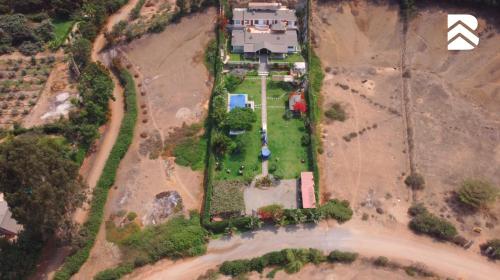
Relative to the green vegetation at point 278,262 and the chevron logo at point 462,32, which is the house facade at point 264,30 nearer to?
the chevron logo at point 462,32

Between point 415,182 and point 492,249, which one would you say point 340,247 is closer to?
point 415,182

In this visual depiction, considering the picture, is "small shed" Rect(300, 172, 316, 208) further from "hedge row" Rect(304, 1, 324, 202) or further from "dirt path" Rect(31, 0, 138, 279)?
"dirt path" Rect(31, 0, 138, 279)

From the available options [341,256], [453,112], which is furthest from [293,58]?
[341,256]

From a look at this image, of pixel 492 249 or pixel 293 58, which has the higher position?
pixel 293 58

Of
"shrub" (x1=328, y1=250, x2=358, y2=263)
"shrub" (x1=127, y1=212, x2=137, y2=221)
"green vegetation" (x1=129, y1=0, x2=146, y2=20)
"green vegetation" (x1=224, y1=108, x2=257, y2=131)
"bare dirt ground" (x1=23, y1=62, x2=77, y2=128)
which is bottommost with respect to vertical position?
"shrub" (x1=328, y1=250, x2=358, y2=263)

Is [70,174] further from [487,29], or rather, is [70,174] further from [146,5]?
[487,29]

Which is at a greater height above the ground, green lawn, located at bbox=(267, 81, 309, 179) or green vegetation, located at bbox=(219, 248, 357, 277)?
green lawn, located at bbox=(267, 81, 309, 179)

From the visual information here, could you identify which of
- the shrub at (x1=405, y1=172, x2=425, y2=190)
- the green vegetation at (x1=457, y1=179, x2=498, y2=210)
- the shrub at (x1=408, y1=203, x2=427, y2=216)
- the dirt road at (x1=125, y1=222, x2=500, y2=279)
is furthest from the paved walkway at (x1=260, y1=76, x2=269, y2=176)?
the green vegetation at (x1=457, y1=179, x2=498, y2=210)
